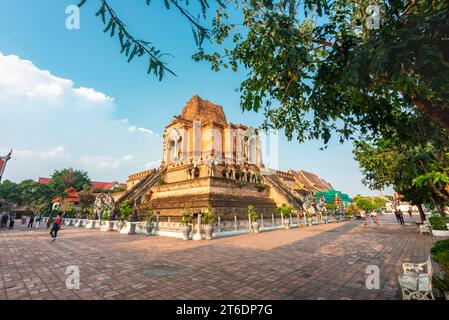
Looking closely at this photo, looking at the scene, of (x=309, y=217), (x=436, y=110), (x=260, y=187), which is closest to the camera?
(x=436, y=110)

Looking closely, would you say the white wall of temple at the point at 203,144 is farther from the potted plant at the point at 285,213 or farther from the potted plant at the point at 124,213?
the potted plant at the point at 124,213

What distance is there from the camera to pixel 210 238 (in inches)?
523

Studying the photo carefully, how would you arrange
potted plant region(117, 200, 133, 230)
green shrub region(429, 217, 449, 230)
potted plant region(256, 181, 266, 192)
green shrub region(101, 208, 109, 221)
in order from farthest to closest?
potted plant region(256, 181, 266, 192) < green shrub region(101, 208, 109, 221) < potted plant region(117, 200, 133, 230) < green shrub region(429, 217, 449, 230)

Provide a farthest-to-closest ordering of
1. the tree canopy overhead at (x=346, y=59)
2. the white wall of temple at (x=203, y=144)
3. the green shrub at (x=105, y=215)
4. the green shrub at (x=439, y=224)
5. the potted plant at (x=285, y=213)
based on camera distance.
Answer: the white wall of temple at (x=203, y=144)
the potted plant at (x=285, y=213)
the green shrub at (x=105, y=215)
the green shrub at (x=439, y=224)
the tree canopy overhead at (x=346, y=59)

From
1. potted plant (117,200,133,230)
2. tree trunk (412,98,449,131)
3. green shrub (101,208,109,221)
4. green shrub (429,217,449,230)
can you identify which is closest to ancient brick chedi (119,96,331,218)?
potted plant (117,200,133,230)

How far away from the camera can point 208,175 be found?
76.2 ft

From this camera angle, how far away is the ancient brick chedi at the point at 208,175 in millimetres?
20584

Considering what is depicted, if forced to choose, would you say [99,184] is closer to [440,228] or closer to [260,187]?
[260,187]

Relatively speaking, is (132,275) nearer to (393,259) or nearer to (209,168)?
(393,259)

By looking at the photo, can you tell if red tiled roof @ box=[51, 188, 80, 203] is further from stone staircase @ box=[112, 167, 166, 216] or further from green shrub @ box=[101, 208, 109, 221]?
green shrub @ box=[101, 208, 109, 221]

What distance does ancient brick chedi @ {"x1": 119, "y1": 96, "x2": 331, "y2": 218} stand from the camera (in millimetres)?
20584

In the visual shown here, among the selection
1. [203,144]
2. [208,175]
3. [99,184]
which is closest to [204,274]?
[208,175]

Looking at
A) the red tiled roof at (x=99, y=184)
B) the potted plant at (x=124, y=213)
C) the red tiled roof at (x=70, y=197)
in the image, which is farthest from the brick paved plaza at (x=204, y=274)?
→ the red tiled roof at (x=99, y=184)
